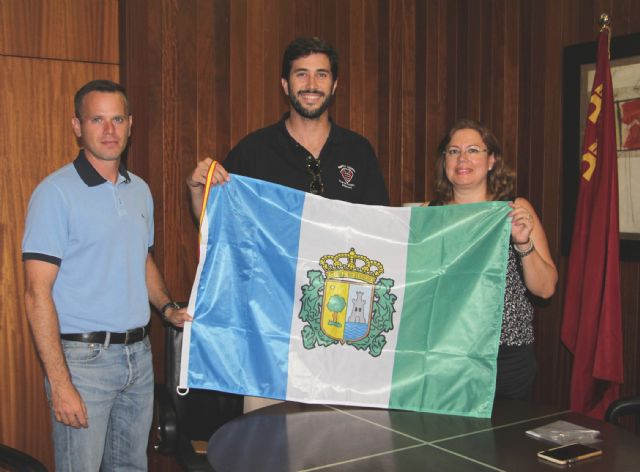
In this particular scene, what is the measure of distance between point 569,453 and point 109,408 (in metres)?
1.55

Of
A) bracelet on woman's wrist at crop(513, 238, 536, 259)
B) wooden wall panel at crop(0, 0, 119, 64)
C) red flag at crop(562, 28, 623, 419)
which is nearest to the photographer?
bracelet on woman's wrist at crop(513, 238, 536, 259)

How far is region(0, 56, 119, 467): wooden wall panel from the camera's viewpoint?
10.7ft

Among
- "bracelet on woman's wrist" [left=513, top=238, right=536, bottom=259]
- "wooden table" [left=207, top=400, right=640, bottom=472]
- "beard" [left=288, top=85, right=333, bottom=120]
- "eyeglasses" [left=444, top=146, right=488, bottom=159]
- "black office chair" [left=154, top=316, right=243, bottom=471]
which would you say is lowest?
"black office chair" [left=154, top=316, right=243, bottom=471]

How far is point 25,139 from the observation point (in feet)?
10.8

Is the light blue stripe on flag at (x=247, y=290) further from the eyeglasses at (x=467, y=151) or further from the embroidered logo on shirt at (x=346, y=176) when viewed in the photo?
the eyeglasses at (x=467, y=151)

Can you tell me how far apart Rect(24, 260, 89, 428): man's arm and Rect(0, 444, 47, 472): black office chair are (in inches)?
9.3

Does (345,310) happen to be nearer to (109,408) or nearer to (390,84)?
(109,408)

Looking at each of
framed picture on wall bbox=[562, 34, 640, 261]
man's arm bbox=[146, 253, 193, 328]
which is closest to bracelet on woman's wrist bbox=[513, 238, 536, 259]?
framed picture on wall bbox=[562, 34, 640, 261]

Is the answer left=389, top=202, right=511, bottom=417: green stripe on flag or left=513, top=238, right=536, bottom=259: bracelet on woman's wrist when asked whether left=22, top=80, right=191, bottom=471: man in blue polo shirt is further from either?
left=513, top=238, right=536, bottom=259: bracelet on woman's wrist

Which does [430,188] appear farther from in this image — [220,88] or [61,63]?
[61,63]

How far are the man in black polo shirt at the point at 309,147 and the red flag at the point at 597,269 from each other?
1173 mm

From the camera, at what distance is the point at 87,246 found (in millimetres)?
2410

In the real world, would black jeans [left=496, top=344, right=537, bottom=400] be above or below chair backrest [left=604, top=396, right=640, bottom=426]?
above

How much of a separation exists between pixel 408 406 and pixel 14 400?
1.99 m
